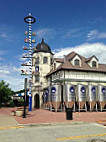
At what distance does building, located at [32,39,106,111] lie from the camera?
77.4 feet

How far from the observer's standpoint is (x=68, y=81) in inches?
964

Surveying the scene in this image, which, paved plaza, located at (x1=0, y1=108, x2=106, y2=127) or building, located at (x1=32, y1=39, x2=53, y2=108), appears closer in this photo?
paved plaza, located at (x1=0, y1=108, x2=106, y2=127)

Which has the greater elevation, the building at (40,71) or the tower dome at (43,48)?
the tower dome at (43,48)

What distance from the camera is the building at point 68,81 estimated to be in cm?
2358

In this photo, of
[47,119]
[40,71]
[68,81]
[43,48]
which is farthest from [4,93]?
[47,119]

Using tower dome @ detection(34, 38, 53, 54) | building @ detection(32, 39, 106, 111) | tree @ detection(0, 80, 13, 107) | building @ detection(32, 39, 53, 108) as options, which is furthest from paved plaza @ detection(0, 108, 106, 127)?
tree @ detection(0, 80, 13, 107)

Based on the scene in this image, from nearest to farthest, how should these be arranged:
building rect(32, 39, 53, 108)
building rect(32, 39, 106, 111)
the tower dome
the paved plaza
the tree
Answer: the paved plaza
building rect(32, 39, 106, 111)
building rect(32, 39, 53, 108)
the tower dome
the tree

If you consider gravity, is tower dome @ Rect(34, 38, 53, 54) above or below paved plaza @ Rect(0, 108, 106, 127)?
above

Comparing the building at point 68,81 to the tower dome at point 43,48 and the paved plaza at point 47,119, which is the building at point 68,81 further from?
the paved plaza at point 47,119

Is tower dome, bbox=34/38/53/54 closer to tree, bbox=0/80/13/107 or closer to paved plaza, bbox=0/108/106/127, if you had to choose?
tree, bbox=0/80/13/107

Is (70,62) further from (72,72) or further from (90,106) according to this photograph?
(90,106)

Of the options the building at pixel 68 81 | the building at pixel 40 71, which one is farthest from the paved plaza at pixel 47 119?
the building at pixel 40 71

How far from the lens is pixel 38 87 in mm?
29594

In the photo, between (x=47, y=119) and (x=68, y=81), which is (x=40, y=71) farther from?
(x=47, y=119)
